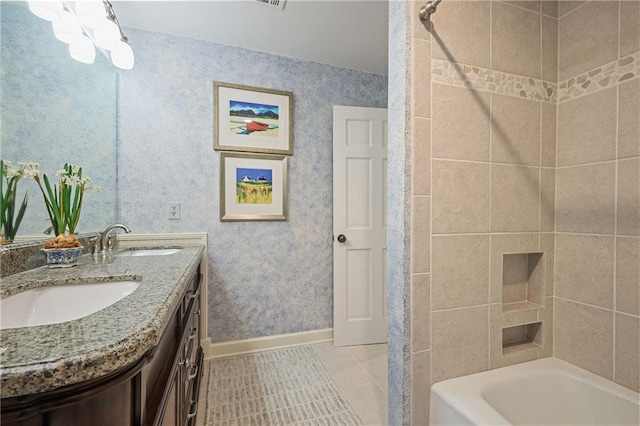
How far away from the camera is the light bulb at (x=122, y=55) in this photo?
1579 mm

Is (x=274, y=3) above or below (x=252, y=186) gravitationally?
above

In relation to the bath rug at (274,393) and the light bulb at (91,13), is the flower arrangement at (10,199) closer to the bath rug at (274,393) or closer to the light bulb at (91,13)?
the light bulb at (91,13)

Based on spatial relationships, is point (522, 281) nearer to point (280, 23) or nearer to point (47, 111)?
point (280, 23)

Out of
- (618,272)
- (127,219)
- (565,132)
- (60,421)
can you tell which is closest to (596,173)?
(565,132)

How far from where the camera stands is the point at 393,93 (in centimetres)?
112

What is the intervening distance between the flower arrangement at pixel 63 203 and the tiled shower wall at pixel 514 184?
145 centimetres

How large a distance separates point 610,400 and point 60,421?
5.51 ft

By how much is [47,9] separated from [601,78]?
2353 mm

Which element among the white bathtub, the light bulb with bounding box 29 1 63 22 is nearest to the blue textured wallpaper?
the light bulb with bounding box 29 1 63 22

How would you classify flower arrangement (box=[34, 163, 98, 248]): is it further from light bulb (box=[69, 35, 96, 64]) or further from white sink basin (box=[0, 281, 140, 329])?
light bulb (box=[69, 35, 96, 64])

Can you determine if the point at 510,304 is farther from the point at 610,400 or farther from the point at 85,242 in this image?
the point at 85,242

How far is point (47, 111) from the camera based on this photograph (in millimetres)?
1200

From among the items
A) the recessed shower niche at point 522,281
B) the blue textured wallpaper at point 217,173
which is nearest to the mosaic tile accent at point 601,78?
the recessed shower niche at point 522,281

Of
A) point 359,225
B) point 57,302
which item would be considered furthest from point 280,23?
point 57,302
